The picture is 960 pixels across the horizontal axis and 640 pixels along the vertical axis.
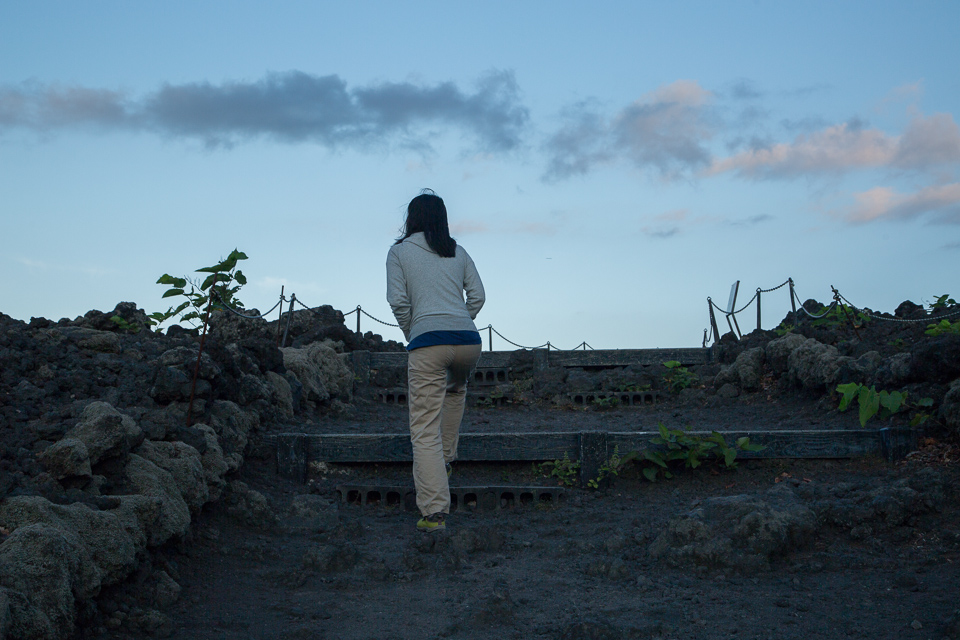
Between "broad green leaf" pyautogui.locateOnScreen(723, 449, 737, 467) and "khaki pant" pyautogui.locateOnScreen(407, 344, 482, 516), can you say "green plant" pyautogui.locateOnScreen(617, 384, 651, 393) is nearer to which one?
"broad green leaf" pyautogui.locateOnScreen(723, 449, 737, 467)

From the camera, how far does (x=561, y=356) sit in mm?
12805

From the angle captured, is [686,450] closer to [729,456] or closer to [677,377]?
[729,456]

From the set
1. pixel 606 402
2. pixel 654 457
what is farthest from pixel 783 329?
pixel 654 457

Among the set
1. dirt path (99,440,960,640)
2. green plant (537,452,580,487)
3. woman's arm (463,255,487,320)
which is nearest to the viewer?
dirt path (99,440,960,640)

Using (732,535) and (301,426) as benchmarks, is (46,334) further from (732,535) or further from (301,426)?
(732,535)

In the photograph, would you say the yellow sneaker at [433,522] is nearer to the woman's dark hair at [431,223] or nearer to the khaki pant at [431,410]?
the khaki pant at [431,410]

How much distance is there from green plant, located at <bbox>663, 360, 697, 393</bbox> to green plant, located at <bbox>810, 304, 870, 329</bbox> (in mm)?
2112

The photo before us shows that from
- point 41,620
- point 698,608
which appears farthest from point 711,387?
point 41,620

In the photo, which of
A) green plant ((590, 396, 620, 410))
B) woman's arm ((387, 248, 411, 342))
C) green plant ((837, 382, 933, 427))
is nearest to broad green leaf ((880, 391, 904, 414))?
green plant ((837, 382, 933, 427))

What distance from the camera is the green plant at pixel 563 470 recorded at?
6.63 metres

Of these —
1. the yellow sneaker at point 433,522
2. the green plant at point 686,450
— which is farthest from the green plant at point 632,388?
the yellow sneaker at point 433,522

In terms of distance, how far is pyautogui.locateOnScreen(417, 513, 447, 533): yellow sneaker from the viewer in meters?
5.14

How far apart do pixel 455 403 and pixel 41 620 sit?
3101mm

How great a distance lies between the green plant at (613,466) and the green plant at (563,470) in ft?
0.51
